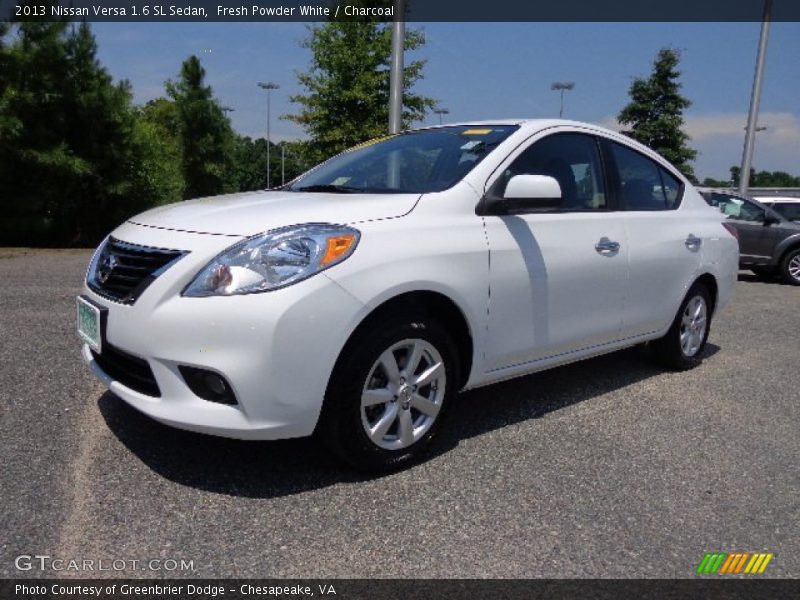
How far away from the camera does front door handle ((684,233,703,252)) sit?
4.37 meters

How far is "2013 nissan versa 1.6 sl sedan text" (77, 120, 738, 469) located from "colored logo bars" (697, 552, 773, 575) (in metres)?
1.20

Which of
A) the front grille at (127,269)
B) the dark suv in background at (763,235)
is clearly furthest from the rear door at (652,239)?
the dark suv in background at (763,235)

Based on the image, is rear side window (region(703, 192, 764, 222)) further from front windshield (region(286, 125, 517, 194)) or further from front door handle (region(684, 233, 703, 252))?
front windshield (region(286, 125, 517, 194))

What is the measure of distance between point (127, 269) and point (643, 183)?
10.3 ft

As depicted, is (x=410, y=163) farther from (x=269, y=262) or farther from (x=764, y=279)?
(x=764, y=279)

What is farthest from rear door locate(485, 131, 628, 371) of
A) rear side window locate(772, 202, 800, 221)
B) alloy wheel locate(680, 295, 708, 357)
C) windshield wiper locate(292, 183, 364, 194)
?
rear side window locate(772, 202, 800, 221)

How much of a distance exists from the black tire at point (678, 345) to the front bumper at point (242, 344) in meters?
2.87

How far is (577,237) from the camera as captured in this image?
3484mm

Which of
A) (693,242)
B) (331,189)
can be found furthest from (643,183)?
(331,189)

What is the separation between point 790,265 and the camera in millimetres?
11250

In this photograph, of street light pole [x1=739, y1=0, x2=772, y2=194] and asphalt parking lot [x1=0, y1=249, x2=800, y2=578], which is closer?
asphalt parking lot [x1=0, y1=249, x2=800, y2=578]

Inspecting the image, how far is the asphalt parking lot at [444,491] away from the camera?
2223 millimetres

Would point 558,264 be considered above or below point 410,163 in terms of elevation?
below

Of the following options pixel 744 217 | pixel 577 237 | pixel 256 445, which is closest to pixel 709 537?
pixel 577 237
